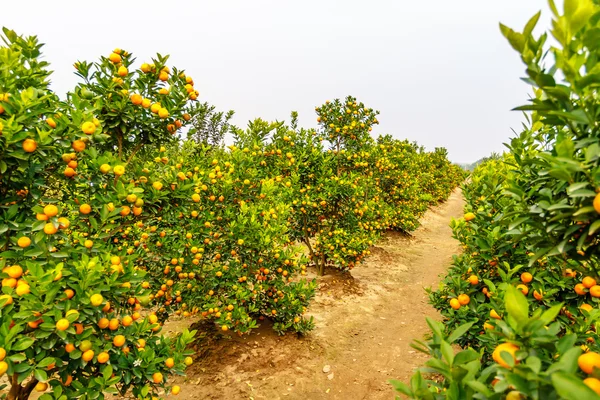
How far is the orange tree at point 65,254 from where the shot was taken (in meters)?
1.94

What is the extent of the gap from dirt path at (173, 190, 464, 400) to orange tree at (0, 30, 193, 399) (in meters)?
2.25

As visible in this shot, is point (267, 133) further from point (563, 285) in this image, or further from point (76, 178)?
point (563, 285)

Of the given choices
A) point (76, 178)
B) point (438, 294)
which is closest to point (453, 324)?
point (438, 294)

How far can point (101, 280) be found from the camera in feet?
7.43

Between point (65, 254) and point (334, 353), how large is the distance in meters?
4.68

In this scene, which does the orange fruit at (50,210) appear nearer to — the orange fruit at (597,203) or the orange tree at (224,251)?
the orange tree at (224,251)

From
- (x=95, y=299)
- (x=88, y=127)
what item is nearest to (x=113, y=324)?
(x=95, y=299)

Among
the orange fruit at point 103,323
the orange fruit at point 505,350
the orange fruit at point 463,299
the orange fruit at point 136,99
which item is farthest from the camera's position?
the orange fruit at point 463,299

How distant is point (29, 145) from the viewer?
2.10 meters

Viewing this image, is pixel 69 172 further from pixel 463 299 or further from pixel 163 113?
pixel 463 299

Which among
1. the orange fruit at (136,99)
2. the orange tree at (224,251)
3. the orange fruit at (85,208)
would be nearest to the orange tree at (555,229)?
the orange fruit at (85,208)

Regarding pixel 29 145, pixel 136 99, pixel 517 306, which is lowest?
pixel 517 306

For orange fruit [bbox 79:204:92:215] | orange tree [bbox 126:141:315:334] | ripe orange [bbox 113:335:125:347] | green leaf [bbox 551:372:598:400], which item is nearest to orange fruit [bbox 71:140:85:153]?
orange fruit [bbox 79:204:92:215]

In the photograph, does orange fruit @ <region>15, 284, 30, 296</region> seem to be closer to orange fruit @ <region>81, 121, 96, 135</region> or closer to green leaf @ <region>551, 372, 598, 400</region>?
orange fruit @ <region>81, 121, 96, 135</region>
